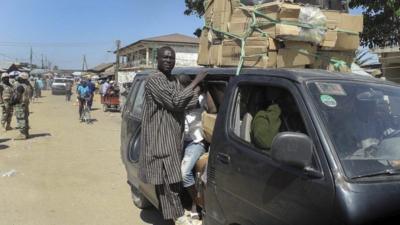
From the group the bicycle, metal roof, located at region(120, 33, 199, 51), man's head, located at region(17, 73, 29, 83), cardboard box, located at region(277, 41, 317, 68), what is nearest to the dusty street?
man's head, located at region(17, 73, 29, 83)

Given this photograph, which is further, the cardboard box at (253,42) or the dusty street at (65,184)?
the dusty street at (65,184)

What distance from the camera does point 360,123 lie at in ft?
10.6

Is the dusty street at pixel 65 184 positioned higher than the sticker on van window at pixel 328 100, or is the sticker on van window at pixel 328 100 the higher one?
the sticker on van window at pixel 328 100

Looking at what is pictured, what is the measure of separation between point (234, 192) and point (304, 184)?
A: 2.81 feet

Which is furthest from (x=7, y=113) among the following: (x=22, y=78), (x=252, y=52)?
(x=252, y=52)

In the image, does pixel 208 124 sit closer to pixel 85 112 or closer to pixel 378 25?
pixel 378 25

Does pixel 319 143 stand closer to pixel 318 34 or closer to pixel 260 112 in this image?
pixel 260 112

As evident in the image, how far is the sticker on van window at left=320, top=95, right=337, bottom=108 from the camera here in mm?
3266

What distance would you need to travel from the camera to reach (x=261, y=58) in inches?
188

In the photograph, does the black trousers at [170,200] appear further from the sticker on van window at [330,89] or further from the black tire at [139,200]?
the black tire at [139,200]

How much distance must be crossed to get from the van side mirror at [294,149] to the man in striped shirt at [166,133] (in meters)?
1.75

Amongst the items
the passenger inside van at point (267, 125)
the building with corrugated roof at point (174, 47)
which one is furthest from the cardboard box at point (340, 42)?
the building with corrugated roof at point (174, 47)

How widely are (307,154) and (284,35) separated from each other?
2032 mm

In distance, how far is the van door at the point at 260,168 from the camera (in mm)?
2898
